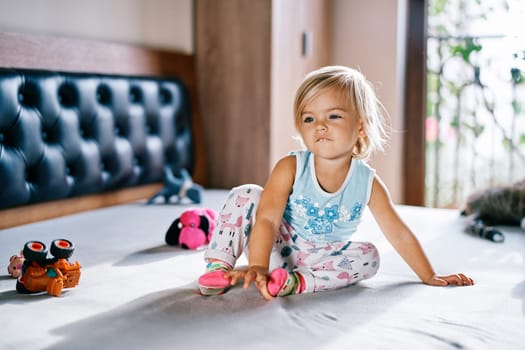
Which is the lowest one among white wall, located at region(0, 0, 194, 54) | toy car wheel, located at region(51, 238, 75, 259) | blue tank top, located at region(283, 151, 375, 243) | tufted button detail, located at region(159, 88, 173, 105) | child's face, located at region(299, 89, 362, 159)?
toy car wheel, located at region(51, 238, 75, 259)

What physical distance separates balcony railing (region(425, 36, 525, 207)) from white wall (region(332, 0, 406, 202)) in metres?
0.24

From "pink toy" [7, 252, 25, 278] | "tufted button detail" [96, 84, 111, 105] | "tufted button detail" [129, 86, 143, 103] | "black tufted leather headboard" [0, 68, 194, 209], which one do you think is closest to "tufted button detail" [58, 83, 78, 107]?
"black tufted leather headboard" [0, 68, 194, 209]

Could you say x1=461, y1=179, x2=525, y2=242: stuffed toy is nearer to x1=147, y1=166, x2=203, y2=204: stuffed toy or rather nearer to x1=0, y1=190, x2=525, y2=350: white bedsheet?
x1=0, y1=190, x2=525, y2=350: white bedsheet

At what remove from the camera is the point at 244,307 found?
120 centimetres

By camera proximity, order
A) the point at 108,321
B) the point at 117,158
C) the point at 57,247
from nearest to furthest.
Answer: the point at 108,321, the point at 57,247, the point at 117,158

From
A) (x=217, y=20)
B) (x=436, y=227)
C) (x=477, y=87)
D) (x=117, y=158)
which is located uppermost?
(x=217, y=20)

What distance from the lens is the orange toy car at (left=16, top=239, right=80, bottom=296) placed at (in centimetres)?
126

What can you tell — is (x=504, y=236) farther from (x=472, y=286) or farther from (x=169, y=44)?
(x=169, y=44)

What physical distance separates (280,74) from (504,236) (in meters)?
1.31

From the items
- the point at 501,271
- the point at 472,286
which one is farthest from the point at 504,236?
the point at 472,286

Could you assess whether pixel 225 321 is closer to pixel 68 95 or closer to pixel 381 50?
pixel 68 95

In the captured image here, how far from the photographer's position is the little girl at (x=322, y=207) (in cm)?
135

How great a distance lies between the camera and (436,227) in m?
2.03

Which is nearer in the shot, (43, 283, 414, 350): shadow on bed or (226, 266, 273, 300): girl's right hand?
(43, 283, 414, 350): shadow on bed
